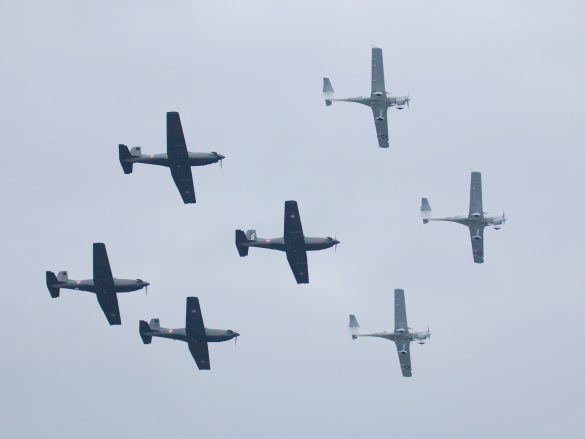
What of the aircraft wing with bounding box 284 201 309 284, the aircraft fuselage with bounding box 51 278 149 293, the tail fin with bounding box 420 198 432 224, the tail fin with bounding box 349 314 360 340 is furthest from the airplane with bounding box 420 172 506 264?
the aircraft fuselage with bounding box 51 278 149 293

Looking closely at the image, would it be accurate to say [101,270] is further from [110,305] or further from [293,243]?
[293,243]

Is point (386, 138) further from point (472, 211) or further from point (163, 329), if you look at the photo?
point (163, 329)

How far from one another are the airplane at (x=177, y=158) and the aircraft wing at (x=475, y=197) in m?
30.4

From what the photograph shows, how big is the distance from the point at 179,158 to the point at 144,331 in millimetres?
15547

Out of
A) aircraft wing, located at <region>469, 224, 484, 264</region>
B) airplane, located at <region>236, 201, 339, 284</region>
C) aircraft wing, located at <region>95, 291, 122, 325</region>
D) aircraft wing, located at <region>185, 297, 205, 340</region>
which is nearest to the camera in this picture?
airplane, located at <region>236, 201, 339, 284</region>

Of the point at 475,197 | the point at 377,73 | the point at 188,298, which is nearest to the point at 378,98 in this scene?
the point at 377,73

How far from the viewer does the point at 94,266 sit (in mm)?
136625

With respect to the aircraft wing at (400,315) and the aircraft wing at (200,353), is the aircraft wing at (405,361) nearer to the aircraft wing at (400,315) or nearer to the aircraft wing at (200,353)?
the aircraft wing at (400,315)

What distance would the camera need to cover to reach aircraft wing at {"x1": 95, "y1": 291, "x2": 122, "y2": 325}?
456ft

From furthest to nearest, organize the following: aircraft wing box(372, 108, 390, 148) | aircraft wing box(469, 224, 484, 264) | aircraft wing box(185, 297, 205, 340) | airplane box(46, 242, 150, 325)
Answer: aircraft wing box(469, 224, 484, 264) < aircraft wing box(372, 108, 390, 148) < aircraft wing box(185, 297, 205, 340) < airplane box(46, 242, 150, 325)

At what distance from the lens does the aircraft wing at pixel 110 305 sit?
139 meters

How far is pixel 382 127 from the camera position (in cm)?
15712

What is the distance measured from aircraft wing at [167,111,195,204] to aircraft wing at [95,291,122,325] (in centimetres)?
1069

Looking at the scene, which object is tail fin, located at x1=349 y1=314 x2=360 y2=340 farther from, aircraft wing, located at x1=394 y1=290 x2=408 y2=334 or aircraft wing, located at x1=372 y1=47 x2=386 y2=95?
aircraft wing, located at x1=372 y1=47 x2=386 y2=95
